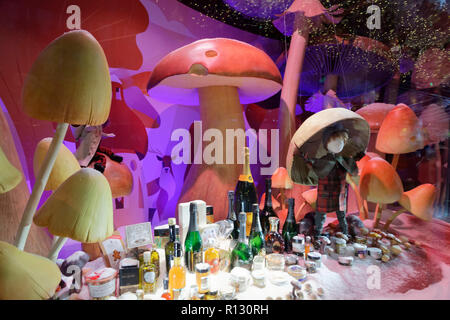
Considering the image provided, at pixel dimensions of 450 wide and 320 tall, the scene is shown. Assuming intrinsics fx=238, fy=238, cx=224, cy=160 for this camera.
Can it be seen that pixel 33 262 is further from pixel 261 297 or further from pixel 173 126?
pixel 173 126

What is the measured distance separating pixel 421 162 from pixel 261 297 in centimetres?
115

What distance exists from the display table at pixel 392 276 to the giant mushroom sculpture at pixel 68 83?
0.75m

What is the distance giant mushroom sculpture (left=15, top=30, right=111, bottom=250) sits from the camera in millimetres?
782

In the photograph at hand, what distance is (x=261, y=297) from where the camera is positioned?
3.44 feet

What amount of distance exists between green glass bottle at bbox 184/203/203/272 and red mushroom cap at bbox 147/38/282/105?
2.56 ft

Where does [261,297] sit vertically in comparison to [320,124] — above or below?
below

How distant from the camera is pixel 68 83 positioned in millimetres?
781

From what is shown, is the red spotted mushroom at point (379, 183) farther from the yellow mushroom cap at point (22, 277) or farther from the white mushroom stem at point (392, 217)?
the yellow mushroom cap at point (22, 277)

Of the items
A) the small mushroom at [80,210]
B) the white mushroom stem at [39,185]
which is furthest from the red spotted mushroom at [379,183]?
the white mushroom stem at [39,185]

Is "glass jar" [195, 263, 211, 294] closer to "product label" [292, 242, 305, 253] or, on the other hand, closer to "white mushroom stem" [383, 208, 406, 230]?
"product label" [292, 242, 305, 253]

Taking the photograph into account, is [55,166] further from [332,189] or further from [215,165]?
[332,189]

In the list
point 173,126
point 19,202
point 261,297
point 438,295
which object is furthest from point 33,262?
point 438,295

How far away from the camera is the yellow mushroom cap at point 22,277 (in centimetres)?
75

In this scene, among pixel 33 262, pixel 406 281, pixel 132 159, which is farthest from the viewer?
pixel 132 159
